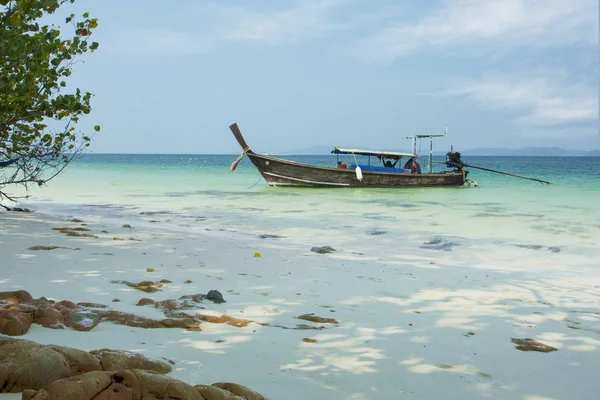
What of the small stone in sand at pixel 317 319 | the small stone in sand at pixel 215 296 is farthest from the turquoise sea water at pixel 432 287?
the small stone in sand at pixel 215 296

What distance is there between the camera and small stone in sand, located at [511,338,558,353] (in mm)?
4305

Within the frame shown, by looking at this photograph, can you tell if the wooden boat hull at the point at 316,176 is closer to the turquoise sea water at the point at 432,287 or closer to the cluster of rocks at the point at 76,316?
the turquoise sea water at the point at 432,287

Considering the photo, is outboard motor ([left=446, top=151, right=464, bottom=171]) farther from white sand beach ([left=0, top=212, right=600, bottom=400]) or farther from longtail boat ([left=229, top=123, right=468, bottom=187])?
white sand beach ([left=0, top=212, right=600, bottom=400])

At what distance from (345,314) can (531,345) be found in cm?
165

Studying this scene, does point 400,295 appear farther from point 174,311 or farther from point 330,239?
point 330,239

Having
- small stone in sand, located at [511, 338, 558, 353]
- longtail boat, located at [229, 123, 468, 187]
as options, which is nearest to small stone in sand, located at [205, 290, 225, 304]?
small stone in sand, located at [511, 338, 558, 353]

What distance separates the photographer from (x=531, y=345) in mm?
4387

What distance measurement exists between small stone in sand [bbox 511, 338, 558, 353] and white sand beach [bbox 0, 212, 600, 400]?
91 mm

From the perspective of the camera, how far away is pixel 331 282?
254 inches

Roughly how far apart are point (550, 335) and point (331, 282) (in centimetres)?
256

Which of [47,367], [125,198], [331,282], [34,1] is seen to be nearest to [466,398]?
[47,367]

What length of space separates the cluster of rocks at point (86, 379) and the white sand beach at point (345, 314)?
1.53 feet

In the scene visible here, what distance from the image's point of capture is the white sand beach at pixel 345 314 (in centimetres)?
359

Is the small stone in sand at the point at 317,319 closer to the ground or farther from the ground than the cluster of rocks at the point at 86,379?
closer to the ground
